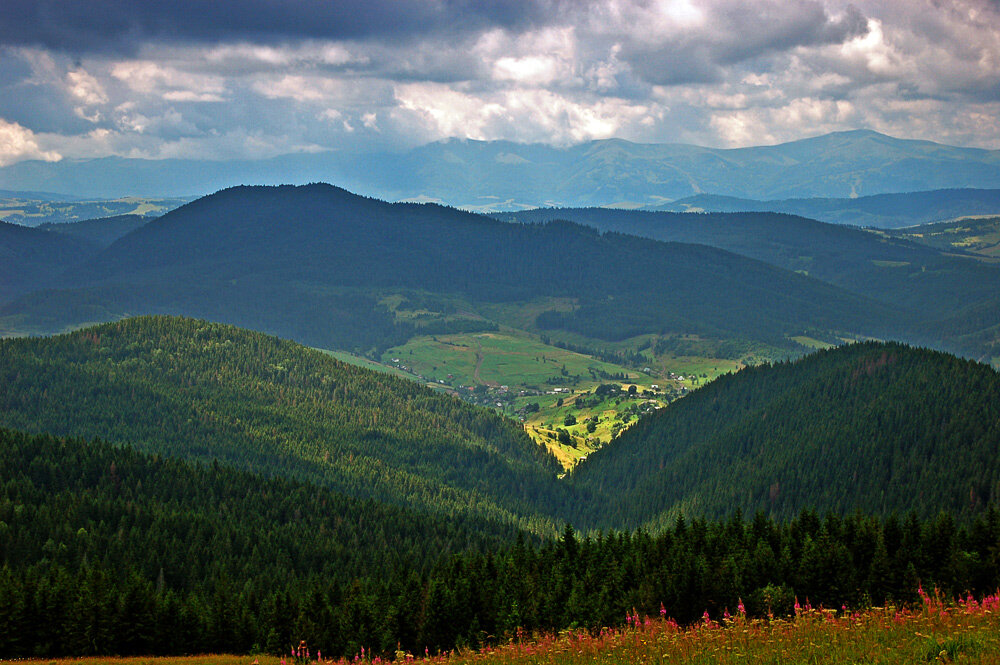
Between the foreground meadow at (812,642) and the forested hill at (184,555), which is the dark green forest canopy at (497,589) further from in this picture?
the foreground meadow at (812,642)

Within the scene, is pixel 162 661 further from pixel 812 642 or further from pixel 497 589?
pixel 812 642

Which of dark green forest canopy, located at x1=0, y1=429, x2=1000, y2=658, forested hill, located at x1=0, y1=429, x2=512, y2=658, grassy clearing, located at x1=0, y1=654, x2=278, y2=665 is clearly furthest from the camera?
forested hill, located at x1=0, y1=429, x2=512, y2=658

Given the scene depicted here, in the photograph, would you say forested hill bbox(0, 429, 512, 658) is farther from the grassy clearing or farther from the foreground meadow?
the foreground meadow

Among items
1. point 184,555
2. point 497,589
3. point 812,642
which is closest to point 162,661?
point 497,589

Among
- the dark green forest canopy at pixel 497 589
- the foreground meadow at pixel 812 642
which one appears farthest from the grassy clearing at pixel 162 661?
the foreground meadow at pixel 812 642

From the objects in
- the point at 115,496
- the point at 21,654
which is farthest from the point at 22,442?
the point at 21,654

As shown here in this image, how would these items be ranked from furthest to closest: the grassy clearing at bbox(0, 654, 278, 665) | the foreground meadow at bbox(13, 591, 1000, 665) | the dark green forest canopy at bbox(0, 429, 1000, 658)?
1. the dark green forest canopy at bbox(0, 429, 1000, 658)
2. the grassy clearing at bbox(0, 654, 278, 665)
3. the foreground meadow at bbox(13, 591, 1000, 665)

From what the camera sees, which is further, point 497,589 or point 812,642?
point 497,589

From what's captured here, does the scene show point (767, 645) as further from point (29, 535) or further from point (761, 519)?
point (29, 535)

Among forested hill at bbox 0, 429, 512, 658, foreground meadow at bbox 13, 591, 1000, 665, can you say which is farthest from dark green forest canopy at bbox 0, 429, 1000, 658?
foreground meadow at bbox 13, 591, 1000, 665
